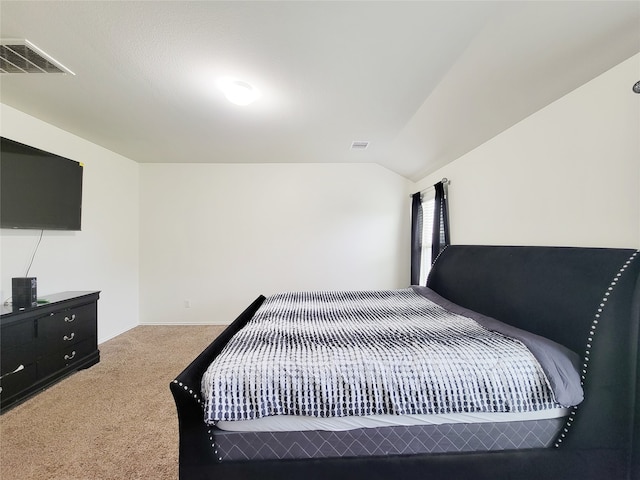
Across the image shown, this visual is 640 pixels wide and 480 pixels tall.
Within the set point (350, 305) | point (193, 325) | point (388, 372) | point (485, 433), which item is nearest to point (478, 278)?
point (350, 305)

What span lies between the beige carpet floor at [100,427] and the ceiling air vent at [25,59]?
8.01ft

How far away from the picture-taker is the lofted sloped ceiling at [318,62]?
4.66 feet

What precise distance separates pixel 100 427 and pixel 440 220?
3544 mm

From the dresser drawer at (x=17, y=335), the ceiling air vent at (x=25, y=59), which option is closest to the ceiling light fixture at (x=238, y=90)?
the ceiling air vent at (x=25, y=59)

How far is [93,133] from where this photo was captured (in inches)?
121

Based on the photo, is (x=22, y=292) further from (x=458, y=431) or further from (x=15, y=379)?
(x=458, y=431)

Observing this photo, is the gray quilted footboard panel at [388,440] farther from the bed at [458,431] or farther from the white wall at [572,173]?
the white wall at [572,173]

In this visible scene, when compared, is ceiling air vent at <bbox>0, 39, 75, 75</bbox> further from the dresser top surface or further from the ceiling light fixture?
the dresser top surface

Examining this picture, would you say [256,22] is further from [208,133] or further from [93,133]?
[93,133]

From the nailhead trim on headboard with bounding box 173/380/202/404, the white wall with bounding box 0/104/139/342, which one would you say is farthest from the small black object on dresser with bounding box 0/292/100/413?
the nailhead trim on headboard with bounding box 173/380/202/404

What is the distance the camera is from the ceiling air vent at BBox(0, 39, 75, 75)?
170 centimetres

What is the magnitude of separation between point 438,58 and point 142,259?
4494mm

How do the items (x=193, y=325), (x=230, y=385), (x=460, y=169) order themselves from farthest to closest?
(x=193, y=325) < (x=460, y=169) < (x=230, y=385)

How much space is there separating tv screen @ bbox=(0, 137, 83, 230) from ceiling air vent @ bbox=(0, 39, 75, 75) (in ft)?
2.38
